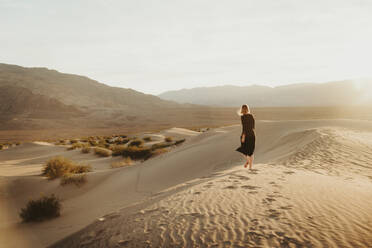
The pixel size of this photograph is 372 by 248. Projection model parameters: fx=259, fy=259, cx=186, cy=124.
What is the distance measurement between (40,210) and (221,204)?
443 centimetres

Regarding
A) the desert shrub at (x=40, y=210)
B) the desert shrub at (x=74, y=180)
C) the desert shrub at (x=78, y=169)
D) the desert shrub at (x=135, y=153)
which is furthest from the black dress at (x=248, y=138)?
Answer: the desert shrub at (x=135, y=153)

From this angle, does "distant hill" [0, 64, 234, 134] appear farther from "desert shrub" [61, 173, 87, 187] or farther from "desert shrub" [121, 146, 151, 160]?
"desert shrub" [61, 173, 87, 187]

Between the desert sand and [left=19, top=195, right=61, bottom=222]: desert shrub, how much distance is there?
20 cm

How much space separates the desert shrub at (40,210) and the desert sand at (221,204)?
0.20m

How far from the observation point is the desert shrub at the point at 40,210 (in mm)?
6021

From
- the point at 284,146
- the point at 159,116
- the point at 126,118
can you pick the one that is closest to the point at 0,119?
the point at 126,118

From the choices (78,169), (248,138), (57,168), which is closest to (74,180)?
(57,168)

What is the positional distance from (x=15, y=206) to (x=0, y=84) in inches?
3395

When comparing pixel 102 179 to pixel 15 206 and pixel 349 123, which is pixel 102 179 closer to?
pixel 15 206

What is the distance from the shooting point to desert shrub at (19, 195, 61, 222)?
6021 mm

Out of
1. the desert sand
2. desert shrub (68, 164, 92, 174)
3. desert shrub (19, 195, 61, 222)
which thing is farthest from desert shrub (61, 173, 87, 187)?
desert shrub (19, 195, 61, 222)

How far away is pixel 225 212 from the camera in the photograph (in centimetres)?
405

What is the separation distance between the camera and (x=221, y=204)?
173 inches

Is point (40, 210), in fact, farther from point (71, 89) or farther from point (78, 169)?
point (71, 89)
